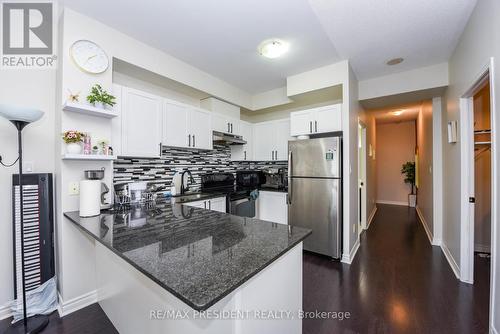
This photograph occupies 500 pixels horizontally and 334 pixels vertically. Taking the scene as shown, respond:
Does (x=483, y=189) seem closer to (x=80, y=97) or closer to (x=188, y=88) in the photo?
(x=188, y=88)

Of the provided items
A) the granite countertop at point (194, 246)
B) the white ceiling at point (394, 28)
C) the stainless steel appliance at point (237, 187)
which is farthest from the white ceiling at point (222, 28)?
the granite countertop at point (194, 246)

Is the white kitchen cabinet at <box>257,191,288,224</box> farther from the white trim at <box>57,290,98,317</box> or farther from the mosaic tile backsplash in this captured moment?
the white trim at <box>57,290,98,317</box>

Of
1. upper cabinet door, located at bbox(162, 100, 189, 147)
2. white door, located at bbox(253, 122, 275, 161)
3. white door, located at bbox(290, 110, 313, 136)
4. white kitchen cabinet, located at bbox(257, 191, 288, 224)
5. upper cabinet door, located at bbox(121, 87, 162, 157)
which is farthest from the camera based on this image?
white door, located at bbox(253, 122, 275, 161)

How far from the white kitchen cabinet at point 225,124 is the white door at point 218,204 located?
1131mm

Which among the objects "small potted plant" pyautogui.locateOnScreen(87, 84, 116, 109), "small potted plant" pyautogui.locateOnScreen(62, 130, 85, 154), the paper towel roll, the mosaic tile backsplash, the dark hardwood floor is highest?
"small potted plant" pyautogui.locateOnScreen(87, 84, 116, 109)

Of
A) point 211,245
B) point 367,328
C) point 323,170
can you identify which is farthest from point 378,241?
point 211,245

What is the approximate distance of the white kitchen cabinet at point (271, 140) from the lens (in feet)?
12.9

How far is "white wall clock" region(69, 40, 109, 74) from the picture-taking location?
1.95 m

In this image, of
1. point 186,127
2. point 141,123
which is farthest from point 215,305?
point 186,127

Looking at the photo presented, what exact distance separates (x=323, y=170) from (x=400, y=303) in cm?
162

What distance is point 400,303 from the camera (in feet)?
6.57

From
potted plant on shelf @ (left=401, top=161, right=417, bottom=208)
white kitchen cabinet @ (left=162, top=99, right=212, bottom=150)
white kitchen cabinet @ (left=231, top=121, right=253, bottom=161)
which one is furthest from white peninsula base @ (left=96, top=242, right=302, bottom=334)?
potted plant on shelf @ (left=401, top=161, right=417, bottom=208)

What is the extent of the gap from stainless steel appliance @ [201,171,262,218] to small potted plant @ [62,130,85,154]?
5.71 ft

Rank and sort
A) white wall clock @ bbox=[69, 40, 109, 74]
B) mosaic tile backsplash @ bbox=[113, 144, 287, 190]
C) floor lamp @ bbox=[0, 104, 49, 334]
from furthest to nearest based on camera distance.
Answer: mosaic tile backsplash @ bbox=[113, 144, 287, 190]
white wall clock @ bbox=[69, 40, 109, 74]
floor lamp @ bbox=[0, 104, 49, 334]
